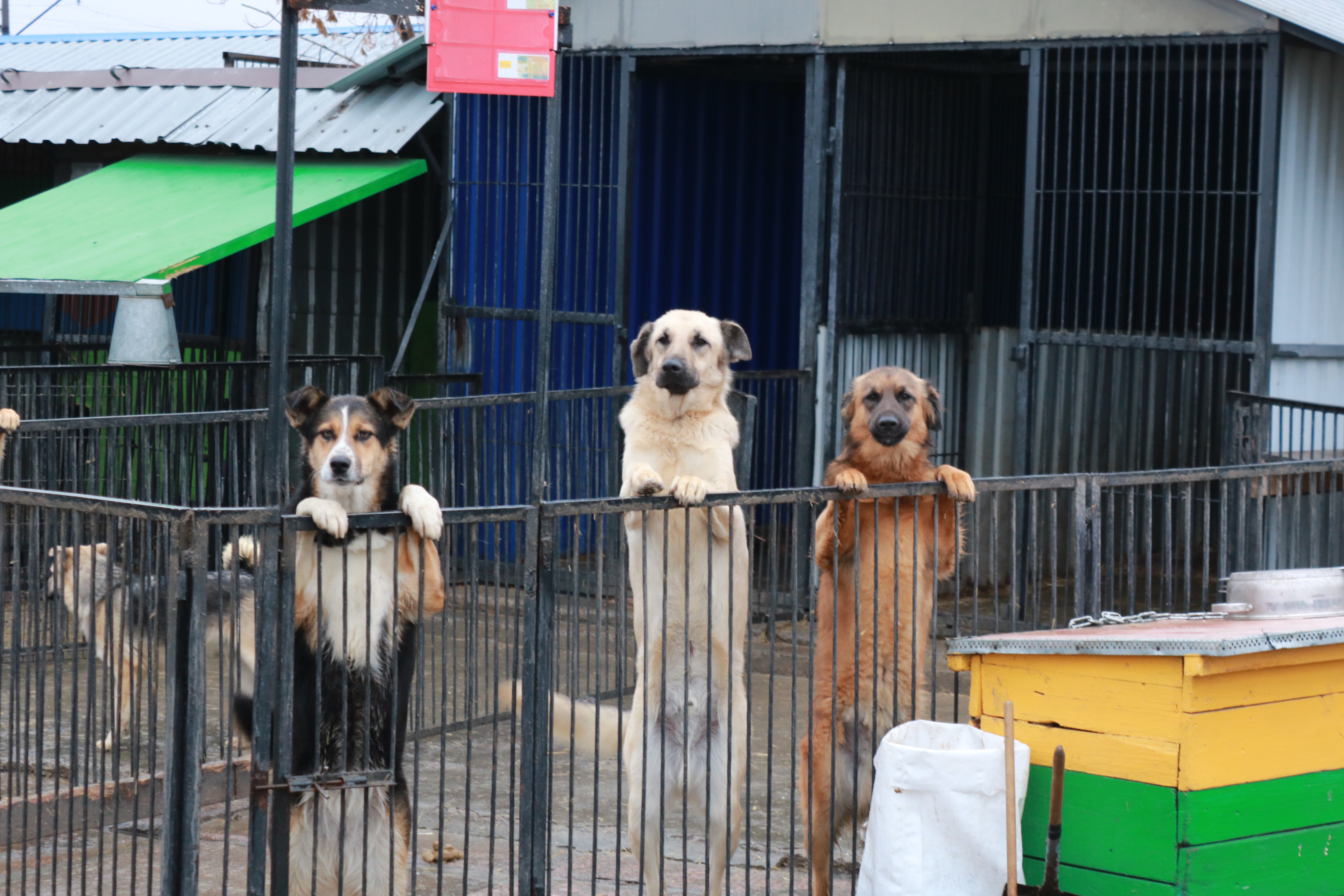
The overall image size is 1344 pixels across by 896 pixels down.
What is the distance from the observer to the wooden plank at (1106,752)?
4.46 metres

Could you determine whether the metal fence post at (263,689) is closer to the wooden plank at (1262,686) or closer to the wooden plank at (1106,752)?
the wooden plank at (1106,752)

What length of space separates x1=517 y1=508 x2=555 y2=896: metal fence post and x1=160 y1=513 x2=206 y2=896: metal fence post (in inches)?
35.7

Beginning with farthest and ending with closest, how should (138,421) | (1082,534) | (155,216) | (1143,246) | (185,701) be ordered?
1. (1143,246)
2. (155,216)
3. (138,421)
4. (1082,534)
5. (185,701)

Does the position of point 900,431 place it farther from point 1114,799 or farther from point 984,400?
point 984,400

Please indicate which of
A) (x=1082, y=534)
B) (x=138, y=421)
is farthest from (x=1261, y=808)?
(x=138, y=421)

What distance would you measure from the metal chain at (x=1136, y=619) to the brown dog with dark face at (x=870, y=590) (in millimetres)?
483

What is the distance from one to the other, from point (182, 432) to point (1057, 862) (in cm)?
496

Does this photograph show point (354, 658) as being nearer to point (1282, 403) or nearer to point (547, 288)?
point (547, 288)

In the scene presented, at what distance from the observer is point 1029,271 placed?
31.6ft

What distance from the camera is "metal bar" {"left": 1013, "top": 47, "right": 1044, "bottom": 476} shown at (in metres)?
9.52

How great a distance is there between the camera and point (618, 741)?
5191 millimetres

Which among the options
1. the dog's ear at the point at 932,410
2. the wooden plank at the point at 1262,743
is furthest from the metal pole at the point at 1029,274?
the wooden plank at the point at 1262,743

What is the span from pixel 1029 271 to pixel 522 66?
585cm

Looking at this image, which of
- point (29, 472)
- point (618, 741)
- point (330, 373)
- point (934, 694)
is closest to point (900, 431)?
point (934, 694)
